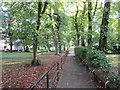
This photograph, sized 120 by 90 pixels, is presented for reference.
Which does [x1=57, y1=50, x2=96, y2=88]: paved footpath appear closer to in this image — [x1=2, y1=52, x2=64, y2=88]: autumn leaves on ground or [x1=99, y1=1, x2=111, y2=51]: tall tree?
[x1=2, y1=52, x2=64, y2=88]: autumn leaves on ground

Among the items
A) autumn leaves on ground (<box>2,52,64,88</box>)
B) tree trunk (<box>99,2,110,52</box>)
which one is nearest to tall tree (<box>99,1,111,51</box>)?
tree trunk (<box>99,2,110,52</box>)

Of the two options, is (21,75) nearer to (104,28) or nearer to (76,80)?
(76,80)

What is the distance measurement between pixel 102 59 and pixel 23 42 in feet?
15.8

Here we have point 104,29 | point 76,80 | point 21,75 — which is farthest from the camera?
point 104,29

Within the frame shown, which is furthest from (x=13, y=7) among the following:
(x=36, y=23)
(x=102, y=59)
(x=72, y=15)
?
(x=72, y=15)

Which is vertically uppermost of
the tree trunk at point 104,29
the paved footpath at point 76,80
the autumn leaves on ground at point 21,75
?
the tree trunk at point 104,29

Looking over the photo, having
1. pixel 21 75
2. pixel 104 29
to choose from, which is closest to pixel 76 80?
pixel 21 75

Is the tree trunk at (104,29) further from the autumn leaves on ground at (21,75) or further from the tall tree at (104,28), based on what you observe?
the autumn leaves on ground at (21,75)

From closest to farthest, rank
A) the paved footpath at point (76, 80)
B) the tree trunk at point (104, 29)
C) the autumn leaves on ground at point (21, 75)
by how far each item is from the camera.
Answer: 1. the paved footpath at point (76, 80)
2. the autumn leaves on ground at point (21, 75)
3. the tree trunk at point (104, 29)

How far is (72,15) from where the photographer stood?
1817 cm

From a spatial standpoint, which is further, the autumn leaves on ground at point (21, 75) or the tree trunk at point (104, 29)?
the tree trunk at point (104, 29)

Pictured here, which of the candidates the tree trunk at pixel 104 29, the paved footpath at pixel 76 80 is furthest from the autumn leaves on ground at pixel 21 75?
the tree trunk at pixel 104 29

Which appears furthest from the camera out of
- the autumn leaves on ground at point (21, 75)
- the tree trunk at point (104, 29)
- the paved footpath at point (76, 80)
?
the tree trunk at point (104, 29)

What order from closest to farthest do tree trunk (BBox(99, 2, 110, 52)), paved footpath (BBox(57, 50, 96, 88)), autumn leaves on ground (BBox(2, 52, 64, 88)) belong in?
paved footpath (BBox(57, 50, 96, 88)) → autumn leaves on ground (BBox(2, 52, 64, 88)) → tree trunk (BBox(99, 2, 110, 52))
